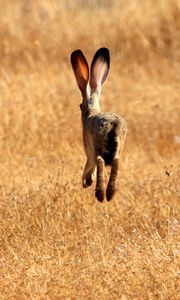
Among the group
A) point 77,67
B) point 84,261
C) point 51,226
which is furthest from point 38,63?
point 84,261

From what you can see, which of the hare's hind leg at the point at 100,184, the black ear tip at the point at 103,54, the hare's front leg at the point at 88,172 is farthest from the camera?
the black ear tip at the point at 103,54

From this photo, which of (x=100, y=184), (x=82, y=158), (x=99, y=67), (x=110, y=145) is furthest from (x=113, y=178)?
(x=82, y=158)

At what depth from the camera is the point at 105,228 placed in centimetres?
819

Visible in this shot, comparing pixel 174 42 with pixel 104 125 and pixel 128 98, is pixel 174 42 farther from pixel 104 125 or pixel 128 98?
pixel 104 125

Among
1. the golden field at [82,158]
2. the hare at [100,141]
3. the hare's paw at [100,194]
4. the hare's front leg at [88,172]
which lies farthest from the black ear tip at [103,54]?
the hare's paw at [100,194]

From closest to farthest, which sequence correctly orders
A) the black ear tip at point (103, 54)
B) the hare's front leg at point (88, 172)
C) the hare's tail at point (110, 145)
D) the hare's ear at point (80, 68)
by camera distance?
the hare's tail at point (110, 145) → the hare's front leg at point (88, 172) → the hare's ear at point (80, 68) → the black ear tip at point (103, 54)

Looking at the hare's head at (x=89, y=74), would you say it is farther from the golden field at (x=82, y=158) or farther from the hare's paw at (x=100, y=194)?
the hare's paw at (x=100, y=194)

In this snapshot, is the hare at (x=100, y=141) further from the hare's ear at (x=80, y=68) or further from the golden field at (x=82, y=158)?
the golden field at (x=82, y=158)

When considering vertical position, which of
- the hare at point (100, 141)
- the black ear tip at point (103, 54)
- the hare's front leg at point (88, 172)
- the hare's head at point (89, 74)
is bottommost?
the hare's front leg at point (88, 172)

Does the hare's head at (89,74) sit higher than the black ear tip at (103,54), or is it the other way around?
the black ear tip at (103,54)

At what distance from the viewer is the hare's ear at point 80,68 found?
9414 millimetres

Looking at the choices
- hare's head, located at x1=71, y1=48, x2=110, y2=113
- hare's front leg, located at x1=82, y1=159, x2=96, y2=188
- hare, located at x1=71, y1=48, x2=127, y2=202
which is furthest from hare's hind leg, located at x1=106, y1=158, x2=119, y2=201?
hare's head, located at x1=71, y1=48, x2=110, y2=113

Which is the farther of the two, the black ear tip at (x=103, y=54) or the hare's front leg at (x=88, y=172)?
the black ear tip at (x=103, y=54)

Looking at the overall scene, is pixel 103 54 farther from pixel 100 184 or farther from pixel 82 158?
pixel 100 184
